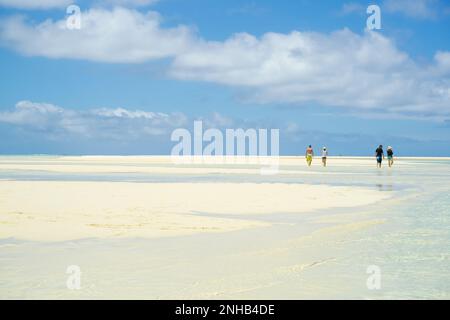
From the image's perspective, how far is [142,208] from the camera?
15031 millimetres

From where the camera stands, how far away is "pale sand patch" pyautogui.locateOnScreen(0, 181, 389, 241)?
11.2 m

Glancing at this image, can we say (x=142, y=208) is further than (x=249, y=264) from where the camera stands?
Yes

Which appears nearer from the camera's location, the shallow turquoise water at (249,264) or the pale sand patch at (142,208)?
the shallow turquoise water at (249,264)

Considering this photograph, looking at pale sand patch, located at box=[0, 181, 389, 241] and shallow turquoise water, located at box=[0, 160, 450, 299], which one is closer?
shallow turquoise water, located at box=[0, 160, 450, 299]

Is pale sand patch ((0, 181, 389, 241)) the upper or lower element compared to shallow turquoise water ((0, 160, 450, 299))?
upper

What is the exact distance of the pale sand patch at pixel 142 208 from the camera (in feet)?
36.9

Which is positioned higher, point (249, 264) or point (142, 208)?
point (142, 208)

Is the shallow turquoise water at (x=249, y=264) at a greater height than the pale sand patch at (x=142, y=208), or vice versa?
the pale sand patch at (x=142, y=208)

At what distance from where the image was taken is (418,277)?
707 centimetres
